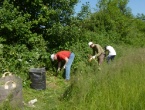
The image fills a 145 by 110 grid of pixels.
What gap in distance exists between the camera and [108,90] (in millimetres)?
5098

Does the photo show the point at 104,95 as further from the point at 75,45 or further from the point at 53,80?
the point at 75,45

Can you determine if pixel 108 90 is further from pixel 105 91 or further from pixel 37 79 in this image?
pixel 37 79

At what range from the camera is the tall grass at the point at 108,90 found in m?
4.54

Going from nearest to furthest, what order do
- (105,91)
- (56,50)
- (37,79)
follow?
(105,91) → (37,79) → (56,50)

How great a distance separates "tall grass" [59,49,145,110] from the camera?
454 cm

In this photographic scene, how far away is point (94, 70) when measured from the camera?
6320 millimetres

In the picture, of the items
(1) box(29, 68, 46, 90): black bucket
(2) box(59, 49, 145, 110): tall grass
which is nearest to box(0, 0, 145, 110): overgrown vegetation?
(2) box(59, 49, 145, 110): tall grass

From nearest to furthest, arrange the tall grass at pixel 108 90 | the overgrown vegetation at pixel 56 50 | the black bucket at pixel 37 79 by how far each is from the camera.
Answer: the tall grass at pixel 108 90
the overgrown vegetation at pixel 56 50
the black bucket at pixel 37 79

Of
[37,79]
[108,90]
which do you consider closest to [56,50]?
[37,79]

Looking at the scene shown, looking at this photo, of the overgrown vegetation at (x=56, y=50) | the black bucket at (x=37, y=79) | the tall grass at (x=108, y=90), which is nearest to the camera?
the tall grass at (x=108, y=90)

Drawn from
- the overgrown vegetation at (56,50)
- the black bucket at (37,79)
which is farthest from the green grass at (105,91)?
the black bucket at (37,79)

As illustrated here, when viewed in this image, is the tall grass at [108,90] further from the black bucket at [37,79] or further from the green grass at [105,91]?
the black bucket at [37,79]

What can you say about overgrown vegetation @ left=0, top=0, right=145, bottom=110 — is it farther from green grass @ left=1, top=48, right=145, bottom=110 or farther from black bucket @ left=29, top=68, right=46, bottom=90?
black bucket @ left=29, top=68, right=46, bottom=90

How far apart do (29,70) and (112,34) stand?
38.6 feet
